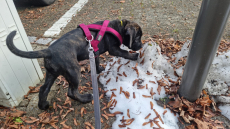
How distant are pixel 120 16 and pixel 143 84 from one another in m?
3.85

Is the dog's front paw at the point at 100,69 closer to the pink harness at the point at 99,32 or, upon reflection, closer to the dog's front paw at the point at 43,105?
the pink harness at the point at 99,32

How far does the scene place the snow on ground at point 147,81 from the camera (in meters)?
2.34

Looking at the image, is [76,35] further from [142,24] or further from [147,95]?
[142,24]

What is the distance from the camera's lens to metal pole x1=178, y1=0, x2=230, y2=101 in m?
1.64

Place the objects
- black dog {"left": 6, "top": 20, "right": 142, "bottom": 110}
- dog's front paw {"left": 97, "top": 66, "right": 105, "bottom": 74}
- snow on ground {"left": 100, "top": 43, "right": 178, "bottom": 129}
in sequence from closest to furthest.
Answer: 1. black dog {"left": 6, "top": 20, "right": 142, "bottom": 110}
2. snow on ground {"left": 100, "top": 43, "right": 178, "bottom": 129}
3. dog's front paw {"left": 97, "top": 66, "right": 105, "bottom": 74}

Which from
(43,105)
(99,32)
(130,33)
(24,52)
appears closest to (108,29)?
(99,32)

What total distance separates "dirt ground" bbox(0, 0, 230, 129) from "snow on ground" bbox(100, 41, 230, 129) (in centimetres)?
40

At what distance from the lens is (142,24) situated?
525 cm

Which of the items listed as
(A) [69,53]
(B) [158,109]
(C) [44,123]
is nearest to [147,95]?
(B) [158,109]

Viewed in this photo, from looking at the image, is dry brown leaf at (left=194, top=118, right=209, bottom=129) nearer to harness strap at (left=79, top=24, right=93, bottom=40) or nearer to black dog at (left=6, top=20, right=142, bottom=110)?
black dog at (left=6, top=20, right=142, bottom=110)

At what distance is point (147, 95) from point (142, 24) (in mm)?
3329

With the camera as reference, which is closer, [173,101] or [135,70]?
[173,101]

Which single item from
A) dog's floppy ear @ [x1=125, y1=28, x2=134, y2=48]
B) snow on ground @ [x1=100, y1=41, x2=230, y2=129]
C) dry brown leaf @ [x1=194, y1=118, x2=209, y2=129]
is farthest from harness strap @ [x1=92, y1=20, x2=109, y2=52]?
dry brown leaf @ [x1=194, y1=118, x2=209, y2=129]

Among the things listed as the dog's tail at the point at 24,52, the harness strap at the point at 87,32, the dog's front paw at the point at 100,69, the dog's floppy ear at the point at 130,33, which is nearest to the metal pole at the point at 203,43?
the dog's floppy ear at the point at 130,33
